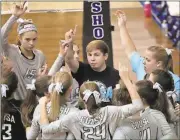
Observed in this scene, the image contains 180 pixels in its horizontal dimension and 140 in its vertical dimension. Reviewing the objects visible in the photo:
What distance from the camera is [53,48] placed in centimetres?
511

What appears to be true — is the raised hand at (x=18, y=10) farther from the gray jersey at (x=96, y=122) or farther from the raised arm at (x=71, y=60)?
the gray jersey at (x=96, y=122)

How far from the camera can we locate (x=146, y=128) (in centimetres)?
260

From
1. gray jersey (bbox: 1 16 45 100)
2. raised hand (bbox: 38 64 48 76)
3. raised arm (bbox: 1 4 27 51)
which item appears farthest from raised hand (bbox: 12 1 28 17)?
raised hand (bbox: 38 64 48 76)

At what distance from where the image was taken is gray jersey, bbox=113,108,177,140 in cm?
256

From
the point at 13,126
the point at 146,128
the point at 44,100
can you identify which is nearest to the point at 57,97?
the point at 44,100

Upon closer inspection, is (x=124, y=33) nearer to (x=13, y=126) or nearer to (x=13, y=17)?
(x=13, y=17)

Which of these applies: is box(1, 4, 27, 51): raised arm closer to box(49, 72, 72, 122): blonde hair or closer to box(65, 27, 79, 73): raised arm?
box(65, 27, 79, 73): raised arm

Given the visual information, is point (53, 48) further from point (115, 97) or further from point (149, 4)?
point (115, 97)

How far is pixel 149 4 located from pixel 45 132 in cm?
395

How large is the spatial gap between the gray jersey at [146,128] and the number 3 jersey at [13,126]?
538 mm

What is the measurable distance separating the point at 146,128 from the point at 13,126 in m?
0.70

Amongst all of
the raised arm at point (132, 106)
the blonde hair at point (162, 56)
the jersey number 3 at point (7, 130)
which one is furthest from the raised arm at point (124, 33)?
Result: the jersey number 3 at point (7, 130)

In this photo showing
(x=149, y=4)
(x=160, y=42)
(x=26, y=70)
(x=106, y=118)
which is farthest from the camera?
(x=149, y=4)

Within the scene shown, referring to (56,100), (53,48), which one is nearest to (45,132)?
(56,100)
